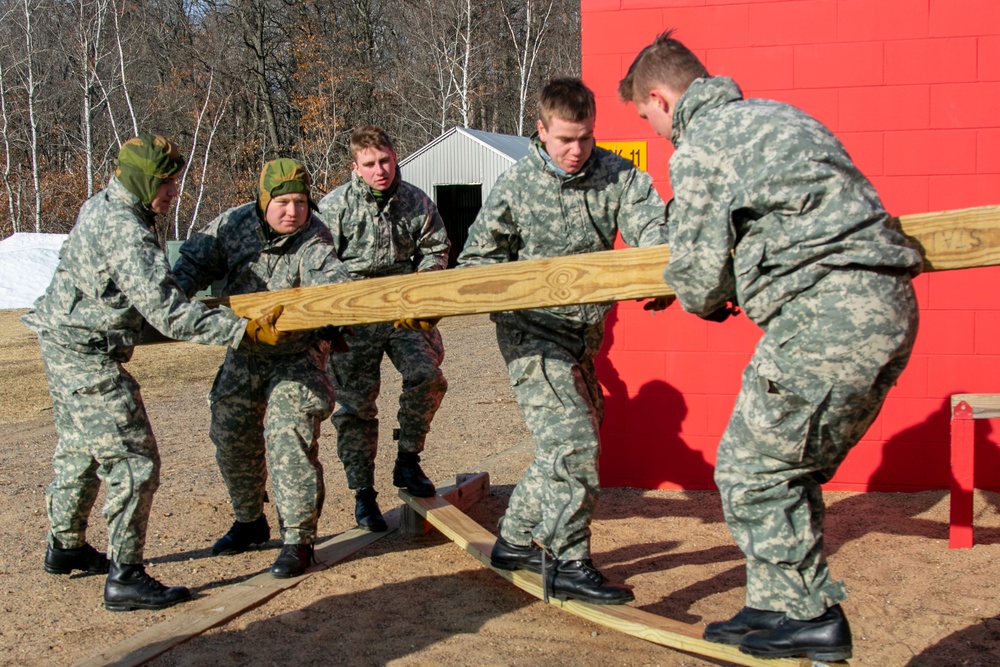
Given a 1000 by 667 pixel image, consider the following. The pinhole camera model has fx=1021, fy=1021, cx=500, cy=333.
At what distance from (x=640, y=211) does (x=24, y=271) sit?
754 inches

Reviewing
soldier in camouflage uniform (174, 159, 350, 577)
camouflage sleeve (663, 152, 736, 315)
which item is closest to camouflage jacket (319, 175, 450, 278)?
soldier in camouflage uniform (174, 159, 350, 577)

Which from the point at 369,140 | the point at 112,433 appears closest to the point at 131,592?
the point at 112,433

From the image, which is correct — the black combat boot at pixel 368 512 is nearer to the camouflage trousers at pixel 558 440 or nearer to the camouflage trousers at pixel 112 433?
the camouflage trousers at pixel 112 433

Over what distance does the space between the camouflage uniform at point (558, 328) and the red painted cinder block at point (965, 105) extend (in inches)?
104

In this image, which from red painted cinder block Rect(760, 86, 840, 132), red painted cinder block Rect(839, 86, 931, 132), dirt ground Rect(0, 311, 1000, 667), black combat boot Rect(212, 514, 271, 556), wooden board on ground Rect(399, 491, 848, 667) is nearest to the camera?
wooden board on ground Rect(399, 491, 848, 667)

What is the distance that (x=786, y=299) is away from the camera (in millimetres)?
3008

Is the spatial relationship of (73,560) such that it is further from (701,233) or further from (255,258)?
(701,233)

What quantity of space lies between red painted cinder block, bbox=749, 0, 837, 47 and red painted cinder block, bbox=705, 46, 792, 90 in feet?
0.20

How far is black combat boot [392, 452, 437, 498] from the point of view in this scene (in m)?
5.83

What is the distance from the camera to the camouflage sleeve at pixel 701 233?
9.86ft

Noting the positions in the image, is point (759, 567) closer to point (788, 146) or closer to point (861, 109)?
point (788, 146)

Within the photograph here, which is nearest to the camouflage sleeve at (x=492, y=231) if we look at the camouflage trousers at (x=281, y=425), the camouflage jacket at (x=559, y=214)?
the camouflage jacket at (x=559, y=214)

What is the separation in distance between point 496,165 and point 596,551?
2102 cm

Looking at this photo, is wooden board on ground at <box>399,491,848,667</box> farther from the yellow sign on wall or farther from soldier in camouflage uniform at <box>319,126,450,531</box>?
the yellow sign on wall
